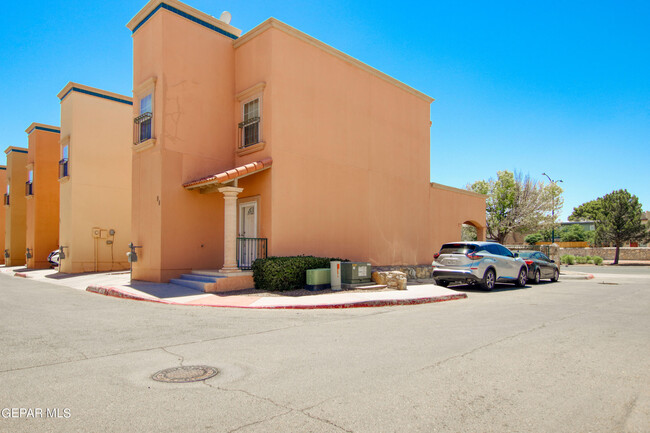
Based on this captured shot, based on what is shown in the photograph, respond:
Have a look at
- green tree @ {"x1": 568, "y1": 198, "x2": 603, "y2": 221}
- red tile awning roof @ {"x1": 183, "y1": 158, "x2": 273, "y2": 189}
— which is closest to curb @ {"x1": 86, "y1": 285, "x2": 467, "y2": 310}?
red tile awning roof @ {"x1": 183, "y1": 158, "x2": 273, "y2": 189}

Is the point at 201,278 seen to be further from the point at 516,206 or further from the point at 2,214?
the point at 516,206

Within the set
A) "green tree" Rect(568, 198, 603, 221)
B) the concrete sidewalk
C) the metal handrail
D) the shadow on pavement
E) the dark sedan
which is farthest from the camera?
"green tree" Rect(568, 198, 603, 221)

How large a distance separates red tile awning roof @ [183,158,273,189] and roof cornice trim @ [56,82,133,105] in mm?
11441

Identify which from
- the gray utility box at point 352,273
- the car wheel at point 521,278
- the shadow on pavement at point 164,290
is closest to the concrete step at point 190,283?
the shadow on pavement at point 164,290

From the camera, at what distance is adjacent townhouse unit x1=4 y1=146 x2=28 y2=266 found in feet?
104

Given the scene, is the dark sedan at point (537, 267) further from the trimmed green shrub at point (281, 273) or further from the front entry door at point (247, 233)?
the front entry door at point (247, 233)

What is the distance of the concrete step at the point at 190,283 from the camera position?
13.1m

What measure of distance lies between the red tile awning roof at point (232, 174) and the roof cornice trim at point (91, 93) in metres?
11.4

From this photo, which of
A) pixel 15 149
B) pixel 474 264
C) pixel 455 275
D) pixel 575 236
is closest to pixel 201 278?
pixel 455 275

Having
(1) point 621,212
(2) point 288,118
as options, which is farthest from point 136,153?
(1) point 621,212

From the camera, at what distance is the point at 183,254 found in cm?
1538

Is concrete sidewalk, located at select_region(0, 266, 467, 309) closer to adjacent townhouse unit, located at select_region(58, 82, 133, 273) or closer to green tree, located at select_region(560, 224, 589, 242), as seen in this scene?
adjacent townhouse unit, located at select_region(58, 82, 133, 273)

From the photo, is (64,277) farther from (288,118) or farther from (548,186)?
(548,186)

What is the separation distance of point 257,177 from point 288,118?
2405mm
